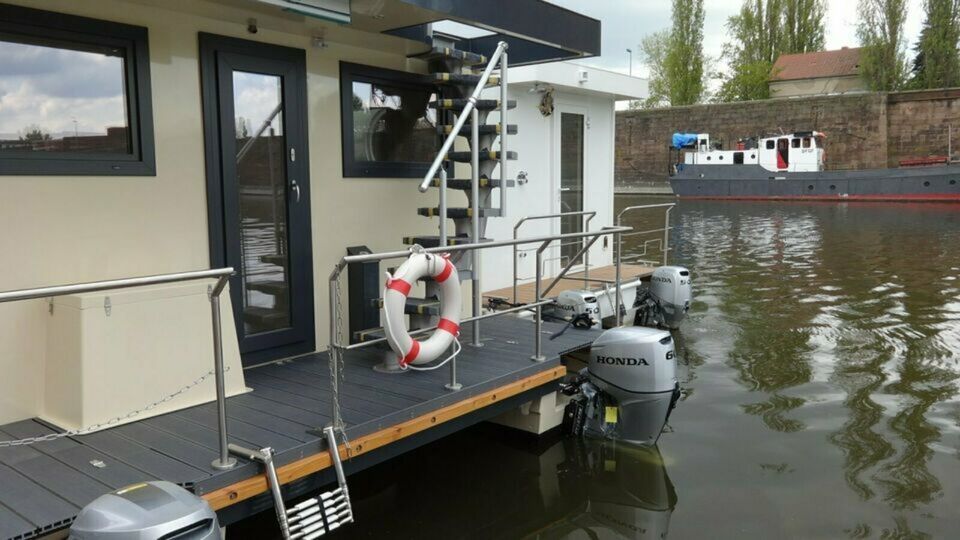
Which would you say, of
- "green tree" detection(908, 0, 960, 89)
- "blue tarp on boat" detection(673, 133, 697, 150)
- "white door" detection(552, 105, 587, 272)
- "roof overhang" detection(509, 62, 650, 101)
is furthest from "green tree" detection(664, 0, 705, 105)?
"white door" detection(552, 105, 587, 272)

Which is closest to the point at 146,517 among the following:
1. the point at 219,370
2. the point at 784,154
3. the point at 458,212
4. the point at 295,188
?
the point at 219,370

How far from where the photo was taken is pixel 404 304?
365cm

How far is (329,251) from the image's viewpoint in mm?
4926

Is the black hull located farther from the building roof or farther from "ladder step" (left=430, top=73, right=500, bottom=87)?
"ladder step" (left=430, top=73, right=500, bottom=87)

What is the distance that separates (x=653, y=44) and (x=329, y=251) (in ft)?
163

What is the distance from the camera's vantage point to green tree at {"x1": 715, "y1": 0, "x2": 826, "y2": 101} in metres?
43.1

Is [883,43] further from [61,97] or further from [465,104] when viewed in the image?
[61,97]

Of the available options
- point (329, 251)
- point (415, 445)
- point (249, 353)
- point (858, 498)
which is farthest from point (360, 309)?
point (858, 498)

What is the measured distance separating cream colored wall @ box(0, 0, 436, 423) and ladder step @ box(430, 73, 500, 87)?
350 mm

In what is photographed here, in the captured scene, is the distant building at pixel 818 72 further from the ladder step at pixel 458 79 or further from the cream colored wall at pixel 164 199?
the cream colored wall at pixel 164 199

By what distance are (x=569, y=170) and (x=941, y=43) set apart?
34.0m

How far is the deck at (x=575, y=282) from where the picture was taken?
23.1 feet

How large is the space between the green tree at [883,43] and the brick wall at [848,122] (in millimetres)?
6348

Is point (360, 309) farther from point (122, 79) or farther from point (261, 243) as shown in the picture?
point (122, 79)
